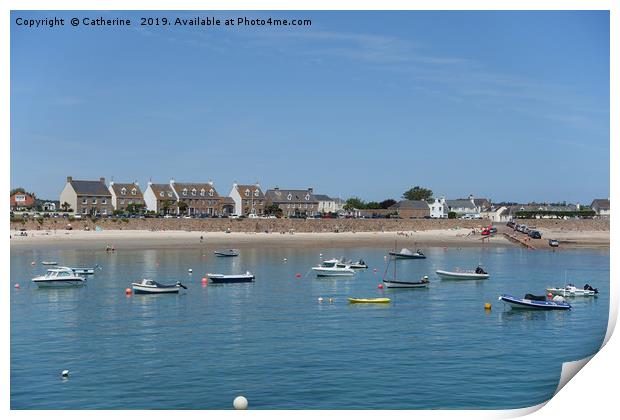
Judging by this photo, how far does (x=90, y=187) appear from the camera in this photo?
99062mm

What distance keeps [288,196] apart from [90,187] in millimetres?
35023

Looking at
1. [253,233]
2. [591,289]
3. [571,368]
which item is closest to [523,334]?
[571,368]

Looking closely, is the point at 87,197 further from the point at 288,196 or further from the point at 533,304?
the point at 533,304

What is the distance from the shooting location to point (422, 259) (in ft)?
213

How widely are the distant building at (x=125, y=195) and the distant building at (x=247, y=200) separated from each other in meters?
16.2

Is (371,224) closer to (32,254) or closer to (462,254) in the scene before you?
(462,254)

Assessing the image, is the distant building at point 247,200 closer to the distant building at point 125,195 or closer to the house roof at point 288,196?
the house roof at point 288,196

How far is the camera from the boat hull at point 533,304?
1385 inches

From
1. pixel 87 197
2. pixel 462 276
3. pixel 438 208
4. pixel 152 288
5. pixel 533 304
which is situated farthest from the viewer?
pixel 438 208

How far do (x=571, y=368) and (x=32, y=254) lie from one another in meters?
Answer: 51.4

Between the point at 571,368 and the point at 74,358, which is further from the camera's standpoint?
the point at 74,358

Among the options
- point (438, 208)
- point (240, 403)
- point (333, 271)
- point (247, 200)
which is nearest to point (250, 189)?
point (247, 200)
